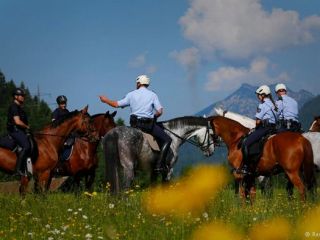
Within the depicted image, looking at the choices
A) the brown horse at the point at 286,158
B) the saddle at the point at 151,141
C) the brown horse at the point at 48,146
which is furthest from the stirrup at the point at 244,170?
the brown horse at the point at 48,146

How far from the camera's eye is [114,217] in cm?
847

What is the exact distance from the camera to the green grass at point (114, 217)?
7080 mm

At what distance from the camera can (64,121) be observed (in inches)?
562

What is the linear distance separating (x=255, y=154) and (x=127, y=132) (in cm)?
380

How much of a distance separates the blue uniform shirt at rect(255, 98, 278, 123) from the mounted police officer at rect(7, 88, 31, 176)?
5943mm

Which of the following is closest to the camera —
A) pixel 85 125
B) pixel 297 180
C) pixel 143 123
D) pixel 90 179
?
pixel 143 123

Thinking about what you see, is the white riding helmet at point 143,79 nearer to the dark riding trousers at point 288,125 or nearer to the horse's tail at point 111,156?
the horse's tail at point 111,156

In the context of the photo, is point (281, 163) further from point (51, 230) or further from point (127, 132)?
point (51, 230)

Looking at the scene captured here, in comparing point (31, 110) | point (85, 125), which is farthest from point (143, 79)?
point (31, 110)

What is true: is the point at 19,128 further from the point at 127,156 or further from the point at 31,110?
the point at 31,110

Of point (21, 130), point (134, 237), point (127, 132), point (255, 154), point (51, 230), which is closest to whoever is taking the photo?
point (134, 237)

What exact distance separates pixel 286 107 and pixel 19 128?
23.0 ft

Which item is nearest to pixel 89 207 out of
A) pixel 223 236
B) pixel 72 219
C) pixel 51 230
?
pixel 72 219

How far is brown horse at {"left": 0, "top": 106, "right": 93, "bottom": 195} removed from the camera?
1320cm
